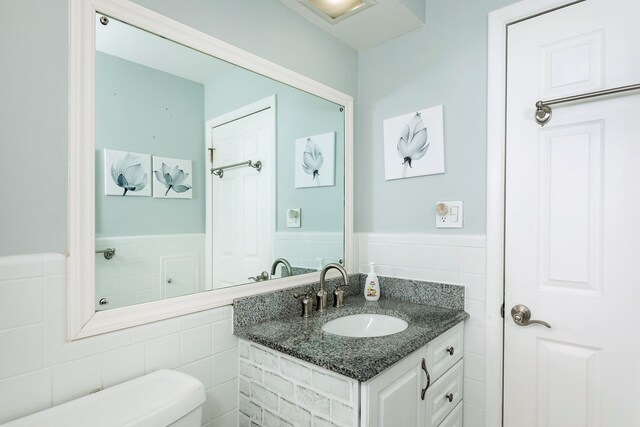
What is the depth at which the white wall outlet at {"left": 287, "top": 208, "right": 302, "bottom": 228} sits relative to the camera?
5.57 feet

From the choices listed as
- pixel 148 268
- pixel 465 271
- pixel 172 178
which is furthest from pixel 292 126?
pixel 465 271

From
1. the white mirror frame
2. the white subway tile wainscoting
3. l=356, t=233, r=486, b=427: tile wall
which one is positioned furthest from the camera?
the white subway tile wainscoting

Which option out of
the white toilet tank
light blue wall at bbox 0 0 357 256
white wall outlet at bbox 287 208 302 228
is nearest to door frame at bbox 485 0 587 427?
white wall outlet at bbox 287 208 302 228

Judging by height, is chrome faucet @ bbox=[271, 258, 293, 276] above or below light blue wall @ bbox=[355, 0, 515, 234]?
below

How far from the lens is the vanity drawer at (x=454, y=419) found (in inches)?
56.4

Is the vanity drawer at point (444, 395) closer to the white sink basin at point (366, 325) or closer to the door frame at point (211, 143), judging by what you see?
the white sink basin at point (366, 325)

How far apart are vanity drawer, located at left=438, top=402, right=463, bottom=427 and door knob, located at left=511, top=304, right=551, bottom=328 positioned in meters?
0.48

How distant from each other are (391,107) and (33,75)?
1.51 m

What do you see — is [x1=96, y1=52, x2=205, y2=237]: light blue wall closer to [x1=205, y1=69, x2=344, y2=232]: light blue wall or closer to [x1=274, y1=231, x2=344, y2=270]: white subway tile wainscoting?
[x1=205, y1=69, x2=344, y2=232]: light blue wall

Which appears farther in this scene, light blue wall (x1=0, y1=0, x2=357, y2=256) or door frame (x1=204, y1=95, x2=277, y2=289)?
door frame (x1=204, y1=95, x2=277, y2=289)

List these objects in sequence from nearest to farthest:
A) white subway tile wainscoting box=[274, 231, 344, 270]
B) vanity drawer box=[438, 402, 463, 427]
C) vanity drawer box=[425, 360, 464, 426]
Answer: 1. vanity drawer box=[425, 360, 464, 426]
2. vanity drawer box=[438, 402, 463, 427]
3. white subway tile wainscoting box=[274, 231, 344, 270]

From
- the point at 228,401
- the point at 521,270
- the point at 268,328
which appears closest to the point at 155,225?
the point at 268,328

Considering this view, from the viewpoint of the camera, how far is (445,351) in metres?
1.43

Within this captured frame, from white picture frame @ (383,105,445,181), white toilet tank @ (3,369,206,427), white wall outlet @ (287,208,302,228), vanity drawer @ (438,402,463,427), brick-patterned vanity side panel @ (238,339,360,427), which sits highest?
white picture frame @ (383,105,445,181)
